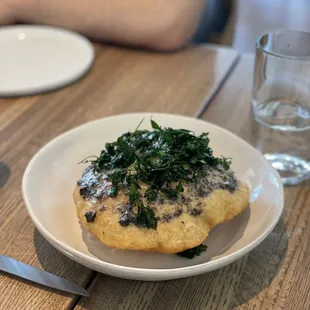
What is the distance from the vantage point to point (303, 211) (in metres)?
0.76

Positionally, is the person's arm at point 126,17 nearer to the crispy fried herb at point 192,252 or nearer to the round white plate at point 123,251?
the round white plate at point 123,251

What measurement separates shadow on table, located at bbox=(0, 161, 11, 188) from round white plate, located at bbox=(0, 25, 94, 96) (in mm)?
300

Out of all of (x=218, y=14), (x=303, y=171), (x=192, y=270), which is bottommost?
(x=218, y=14)

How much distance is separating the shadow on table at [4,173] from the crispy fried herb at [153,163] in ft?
0.73

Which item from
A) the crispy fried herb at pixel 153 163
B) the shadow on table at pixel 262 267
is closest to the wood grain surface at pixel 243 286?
the shadow on table at pixel 262 267

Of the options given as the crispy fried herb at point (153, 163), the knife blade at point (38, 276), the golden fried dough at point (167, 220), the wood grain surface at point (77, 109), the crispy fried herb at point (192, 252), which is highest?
the crispy fried herb at point (153, 163)

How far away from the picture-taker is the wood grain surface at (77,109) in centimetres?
61

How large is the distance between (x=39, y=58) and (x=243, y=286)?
93 cm

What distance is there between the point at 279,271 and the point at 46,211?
37 cm

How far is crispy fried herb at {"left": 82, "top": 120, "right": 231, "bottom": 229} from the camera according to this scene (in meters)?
0.60

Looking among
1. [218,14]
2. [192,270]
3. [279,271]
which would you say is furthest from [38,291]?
[218,14]

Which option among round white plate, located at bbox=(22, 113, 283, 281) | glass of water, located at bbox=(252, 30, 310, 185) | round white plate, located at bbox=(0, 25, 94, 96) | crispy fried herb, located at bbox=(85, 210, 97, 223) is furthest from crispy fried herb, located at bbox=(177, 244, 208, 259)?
round white plate, located at bbox=(0, 25, 94, 96)

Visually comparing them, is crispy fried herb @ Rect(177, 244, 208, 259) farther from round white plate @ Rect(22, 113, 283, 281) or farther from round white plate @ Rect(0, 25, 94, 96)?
round white plate @ Rect(0, 25, 94, 96)

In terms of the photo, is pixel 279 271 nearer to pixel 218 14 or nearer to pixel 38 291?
pixel 38 291
